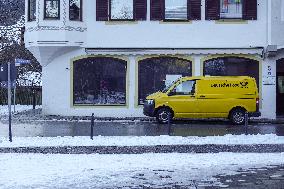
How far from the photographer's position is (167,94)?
24828mm

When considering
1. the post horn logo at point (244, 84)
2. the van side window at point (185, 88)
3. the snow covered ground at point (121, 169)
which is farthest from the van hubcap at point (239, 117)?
the snow covered ground at point (121, 169)

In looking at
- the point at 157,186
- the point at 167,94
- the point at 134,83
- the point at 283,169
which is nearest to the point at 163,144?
the point at 283,169

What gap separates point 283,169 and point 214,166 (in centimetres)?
160

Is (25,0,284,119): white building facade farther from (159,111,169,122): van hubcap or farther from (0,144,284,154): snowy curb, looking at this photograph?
(0,144,284,154): snowy curb

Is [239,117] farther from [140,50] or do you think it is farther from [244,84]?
[140,50]

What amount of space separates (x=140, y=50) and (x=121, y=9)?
2347 mm

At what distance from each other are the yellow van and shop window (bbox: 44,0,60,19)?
22.6 feet

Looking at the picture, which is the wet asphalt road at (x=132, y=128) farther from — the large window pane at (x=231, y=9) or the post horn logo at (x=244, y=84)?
the large window pane at (x=231, y=9)

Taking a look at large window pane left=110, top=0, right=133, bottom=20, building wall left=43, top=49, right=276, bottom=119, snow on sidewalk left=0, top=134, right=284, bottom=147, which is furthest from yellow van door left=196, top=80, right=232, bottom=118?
snow on sidewalk left=0, top=134, right=284, bottom=147

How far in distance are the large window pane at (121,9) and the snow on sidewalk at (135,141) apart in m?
11.6

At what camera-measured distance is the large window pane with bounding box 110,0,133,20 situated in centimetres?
2877

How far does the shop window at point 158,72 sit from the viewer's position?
94.8ft

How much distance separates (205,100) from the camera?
25.0 m

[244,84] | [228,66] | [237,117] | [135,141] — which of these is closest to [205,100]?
[237,117]
